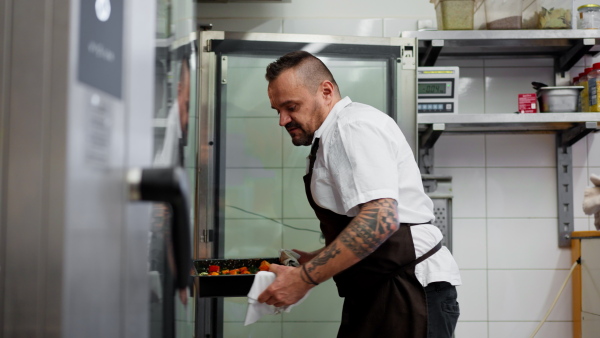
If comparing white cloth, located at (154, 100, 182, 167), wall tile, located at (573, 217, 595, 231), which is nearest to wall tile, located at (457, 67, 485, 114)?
wall tile, located at (573, 217, 595, 231)

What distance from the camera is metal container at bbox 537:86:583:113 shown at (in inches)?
97.8

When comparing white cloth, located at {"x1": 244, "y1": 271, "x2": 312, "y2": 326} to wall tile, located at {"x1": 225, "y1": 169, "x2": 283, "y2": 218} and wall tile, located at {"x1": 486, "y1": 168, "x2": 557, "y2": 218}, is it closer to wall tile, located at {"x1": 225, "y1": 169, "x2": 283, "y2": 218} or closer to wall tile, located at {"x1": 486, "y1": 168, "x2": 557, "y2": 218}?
wall tile, located at {"x1": 225, "y1": 169, "x2": 283, "y2": 218}

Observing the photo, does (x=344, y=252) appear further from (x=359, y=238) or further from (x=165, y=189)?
(x=165, y=189)

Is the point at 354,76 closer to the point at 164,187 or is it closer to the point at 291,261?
the point at 291,261

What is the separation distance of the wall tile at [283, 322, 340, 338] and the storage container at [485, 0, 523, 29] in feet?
4.37

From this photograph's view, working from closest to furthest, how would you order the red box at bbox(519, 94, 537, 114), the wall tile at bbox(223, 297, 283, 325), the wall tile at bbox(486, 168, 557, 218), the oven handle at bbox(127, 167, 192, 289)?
the oven handle at bbox(127, 167, 192, 289), the wall tile at bbox(223, 297, 283, 325), the red box at bbox(519, 94, 537, 114), the wall tile at bbox(486, 168, 557, 218)

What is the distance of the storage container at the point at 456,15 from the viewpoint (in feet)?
8.14

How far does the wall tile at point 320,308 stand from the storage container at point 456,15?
111 centimetres

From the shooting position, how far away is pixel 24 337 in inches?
16.1

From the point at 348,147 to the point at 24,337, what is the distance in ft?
3.54

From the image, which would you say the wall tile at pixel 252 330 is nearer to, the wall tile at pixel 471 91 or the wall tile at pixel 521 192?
the wall tile at pixel 521 192

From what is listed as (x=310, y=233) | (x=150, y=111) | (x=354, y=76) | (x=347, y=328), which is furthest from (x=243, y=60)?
(x=150, y=111)

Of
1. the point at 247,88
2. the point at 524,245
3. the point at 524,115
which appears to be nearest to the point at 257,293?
the point at 247,88

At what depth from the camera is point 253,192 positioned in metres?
2.40
